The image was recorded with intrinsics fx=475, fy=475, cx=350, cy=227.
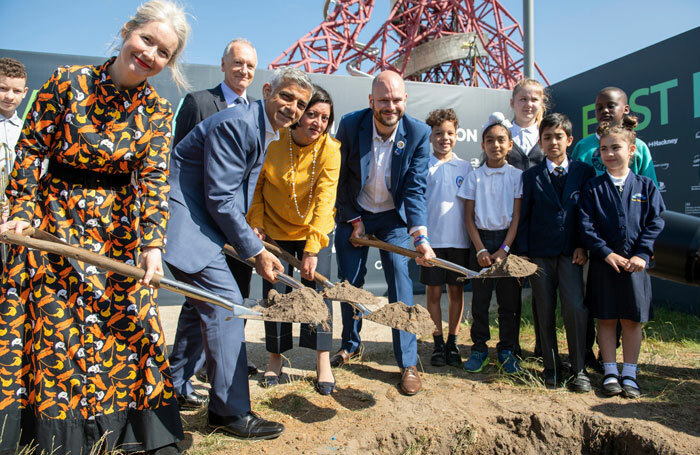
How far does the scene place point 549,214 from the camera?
126 inches

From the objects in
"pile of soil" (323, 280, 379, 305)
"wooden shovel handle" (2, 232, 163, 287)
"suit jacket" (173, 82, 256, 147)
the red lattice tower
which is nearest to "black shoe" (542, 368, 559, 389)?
"pile of soil" (323, 280, 379, 305)

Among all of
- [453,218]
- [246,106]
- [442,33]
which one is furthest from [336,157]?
[442,33]

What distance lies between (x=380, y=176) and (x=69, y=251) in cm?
198

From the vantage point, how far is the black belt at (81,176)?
1895 millimetres

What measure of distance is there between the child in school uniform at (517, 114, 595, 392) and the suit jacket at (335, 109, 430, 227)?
772mm

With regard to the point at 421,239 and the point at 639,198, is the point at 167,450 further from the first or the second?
the point at 639,198

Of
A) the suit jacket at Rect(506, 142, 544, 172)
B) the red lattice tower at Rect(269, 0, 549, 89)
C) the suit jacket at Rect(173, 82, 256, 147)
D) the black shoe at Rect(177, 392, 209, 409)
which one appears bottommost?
the black shoe at Rect(177, 392, 209, 409)

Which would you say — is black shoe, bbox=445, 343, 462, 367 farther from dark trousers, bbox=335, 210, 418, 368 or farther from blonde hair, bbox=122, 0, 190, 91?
blonde hair, bbox=122, 0, 190, 91

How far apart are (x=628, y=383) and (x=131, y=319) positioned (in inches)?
113

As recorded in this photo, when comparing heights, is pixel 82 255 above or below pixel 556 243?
above

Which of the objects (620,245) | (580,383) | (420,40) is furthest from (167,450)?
(420,40)

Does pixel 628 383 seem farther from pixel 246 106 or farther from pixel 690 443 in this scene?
pixel 246 106

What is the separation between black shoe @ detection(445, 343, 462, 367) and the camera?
3.59m

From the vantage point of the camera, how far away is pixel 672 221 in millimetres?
2842
